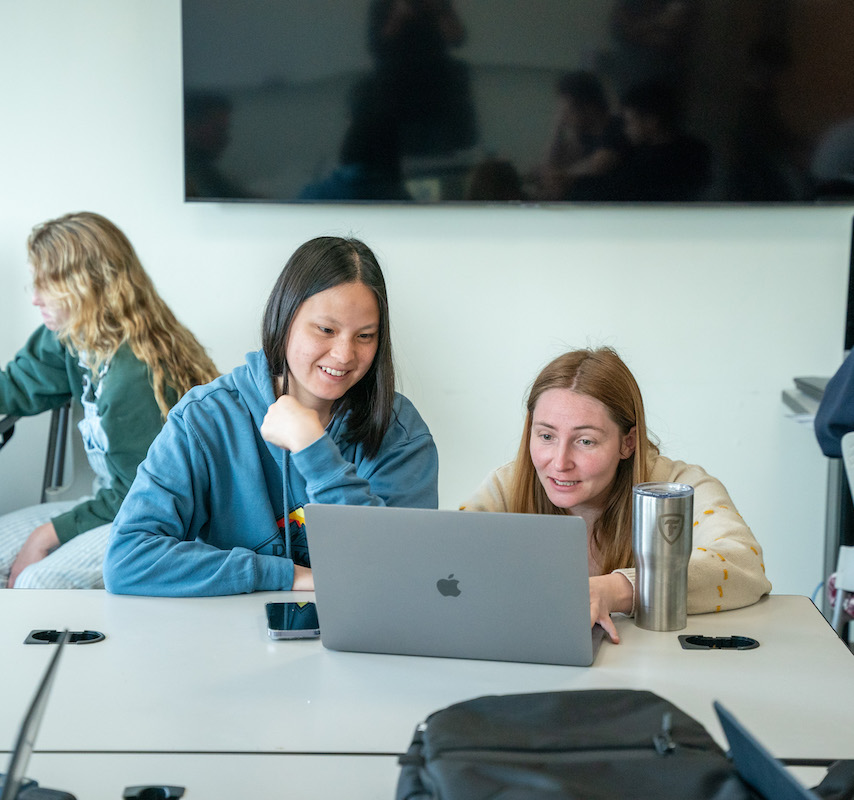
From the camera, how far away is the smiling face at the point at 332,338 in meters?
1.75

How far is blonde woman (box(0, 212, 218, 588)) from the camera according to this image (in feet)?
7.88

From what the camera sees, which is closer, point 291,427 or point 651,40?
point 291,427

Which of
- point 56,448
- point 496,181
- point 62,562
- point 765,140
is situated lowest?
point 62,562

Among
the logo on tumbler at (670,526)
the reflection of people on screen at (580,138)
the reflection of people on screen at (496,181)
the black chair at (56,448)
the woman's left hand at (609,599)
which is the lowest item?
the black chair at (56,448)

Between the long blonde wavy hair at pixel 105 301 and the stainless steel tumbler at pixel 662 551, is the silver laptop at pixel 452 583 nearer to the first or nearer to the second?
the stainless steel tumbler at pixel 662 551

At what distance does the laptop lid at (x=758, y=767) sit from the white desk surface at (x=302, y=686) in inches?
9.8

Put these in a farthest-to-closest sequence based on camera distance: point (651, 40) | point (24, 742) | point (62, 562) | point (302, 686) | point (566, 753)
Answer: point (651, 40) < point (62, 562) < point (302, 686) < point (566, 753) < point (24, 742)

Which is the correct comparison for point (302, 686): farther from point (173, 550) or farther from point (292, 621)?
point (173, 550)

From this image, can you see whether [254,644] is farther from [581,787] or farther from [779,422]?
[779,422]

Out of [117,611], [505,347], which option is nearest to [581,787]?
[117,611]

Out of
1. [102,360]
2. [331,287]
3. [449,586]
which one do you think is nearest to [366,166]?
[102,360]

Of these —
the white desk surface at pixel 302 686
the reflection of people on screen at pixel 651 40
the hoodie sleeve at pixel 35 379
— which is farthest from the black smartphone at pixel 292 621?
the reflection of people on screen at pixel 651 40

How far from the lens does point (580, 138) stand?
109 inches

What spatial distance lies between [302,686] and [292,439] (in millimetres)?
512
